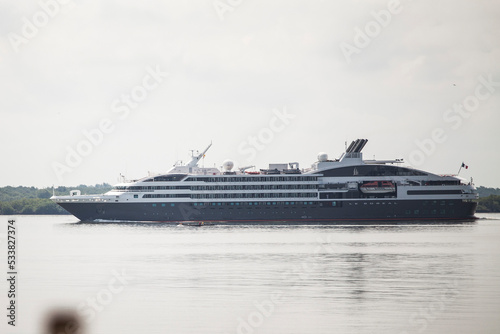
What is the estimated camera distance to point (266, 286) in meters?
50.1

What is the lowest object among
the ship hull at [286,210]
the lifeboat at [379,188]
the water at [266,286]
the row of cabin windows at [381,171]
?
the water at [266,286]

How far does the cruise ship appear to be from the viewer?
130 m

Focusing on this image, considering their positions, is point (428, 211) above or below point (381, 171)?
below

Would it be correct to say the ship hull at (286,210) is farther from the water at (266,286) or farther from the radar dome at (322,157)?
the water at (266,286)

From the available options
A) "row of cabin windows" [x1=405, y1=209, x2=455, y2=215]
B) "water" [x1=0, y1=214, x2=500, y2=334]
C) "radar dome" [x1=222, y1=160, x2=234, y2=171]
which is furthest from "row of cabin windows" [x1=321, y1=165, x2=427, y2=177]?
"water" [x1=0, y1=214, x2=500, y2=334]

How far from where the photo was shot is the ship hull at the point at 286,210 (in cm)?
12975

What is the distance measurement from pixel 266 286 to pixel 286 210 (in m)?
81.2

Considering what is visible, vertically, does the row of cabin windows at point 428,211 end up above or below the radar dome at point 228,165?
below

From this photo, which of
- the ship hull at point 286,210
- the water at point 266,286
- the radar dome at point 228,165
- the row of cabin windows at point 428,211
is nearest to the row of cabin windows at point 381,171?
the ship hull at point 286,210

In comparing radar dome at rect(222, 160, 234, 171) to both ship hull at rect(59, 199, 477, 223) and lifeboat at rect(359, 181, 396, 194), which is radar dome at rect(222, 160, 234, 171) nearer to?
ship hull at rect(59, 199, 477, 223)

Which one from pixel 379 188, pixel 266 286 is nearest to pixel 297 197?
pixel 379 188

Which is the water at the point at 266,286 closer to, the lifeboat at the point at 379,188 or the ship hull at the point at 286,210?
the ship hull at the point at 286,210

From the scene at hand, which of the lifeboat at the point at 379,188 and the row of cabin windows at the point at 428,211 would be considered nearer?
the lifeboat at the point at 379,188

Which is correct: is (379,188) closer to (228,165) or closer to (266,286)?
(228,165)
